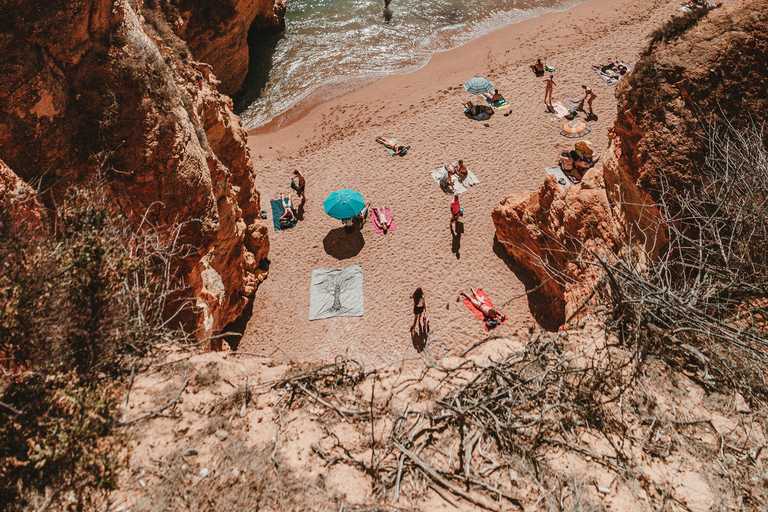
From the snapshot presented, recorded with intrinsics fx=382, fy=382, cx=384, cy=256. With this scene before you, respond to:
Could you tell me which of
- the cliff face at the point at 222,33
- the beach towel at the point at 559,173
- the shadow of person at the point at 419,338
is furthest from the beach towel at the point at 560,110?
the cliff face at the point at 222,33

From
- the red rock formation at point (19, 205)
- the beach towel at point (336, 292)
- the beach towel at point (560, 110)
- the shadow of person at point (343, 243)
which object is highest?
the red rock formation at point (19, 205)

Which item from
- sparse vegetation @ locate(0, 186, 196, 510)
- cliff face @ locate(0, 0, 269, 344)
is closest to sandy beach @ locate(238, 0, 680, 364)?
cliff face @ locate(0, 0, 269, 344)

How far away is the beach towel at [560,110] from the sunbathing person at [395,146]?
6.03 metres

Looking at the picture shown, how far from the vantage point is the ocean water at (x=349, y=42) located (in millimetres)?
18656

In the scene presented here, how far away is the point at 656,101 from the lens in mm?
6945

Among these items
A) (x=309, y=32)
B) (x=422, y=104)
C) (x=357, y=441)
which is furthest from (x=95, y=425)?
(x=309, y=32)

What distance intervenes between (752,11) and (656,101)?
204cm

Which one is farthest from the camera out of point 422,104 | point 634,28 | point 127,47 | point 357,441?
point 634,28

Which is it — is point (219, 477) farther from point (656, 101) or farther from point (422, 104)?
point (422, 104)

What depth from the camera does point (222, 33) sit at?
56.2 feet

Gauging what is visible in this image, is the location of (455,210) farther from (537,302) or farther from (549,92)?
(549,92)

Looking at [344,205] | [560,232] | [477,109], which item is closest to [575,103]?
[477,109]

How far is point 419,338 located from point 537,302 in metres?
3.46

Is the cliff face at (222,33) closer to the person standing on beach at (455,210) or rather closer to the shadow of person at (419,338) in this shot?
the person standing on beach at (455,210)
